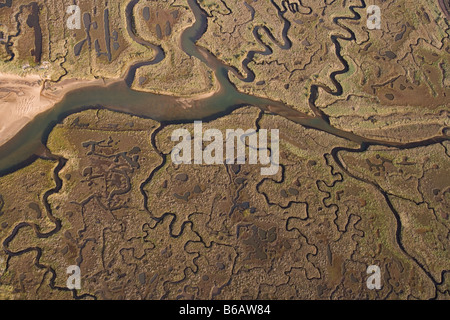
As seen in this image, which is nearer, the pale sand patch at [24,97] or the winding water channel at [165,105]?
the pale sand patch at [24,97]

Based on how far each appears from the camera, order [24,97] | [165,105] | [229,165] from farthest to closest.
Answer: [165,105] < [24,97] < [229,165]

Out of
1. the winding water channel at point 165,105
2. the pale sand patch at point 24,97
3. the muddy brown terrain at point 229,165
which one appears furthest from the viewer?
the winding water channel at point 165,105

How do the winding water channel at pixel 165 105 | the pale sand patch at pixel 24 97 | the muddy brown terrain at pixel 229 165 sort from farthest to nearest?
the winding water channel at pixel 165 105 < the pale sand patch at pixel 24 97 < the muddy brown terrain at pixel 229 165

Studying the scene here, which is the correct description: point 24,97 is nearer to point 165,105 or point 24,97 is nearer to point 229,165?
point 165,105

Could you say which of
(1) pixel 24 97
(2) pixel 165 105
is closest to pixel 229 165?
(2) pixel 165 105

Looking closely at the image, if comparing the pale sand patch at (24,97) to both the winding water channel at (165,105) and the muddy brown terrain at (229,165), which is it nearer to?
the muddy brown terrain at (229,165)

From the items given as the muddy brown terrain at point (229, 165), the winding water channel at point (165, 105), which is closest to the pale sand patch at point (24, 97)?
the muddy brown terrain at point (229, 165)

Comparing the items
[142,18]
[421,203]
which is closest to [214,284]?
[421,203]

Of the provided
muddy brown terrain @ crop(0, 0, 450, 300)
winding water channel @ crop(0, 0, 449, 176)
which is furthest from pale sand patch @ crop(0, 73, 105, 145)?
winding water channel @ crop(0, 0, 449, 176)

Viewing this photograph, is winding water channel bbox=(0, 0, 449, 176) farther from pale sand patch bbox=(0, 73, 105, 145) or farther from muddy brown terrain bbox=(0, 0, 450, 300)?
pale sand patch bbox=(0, 73, 105, 145)
